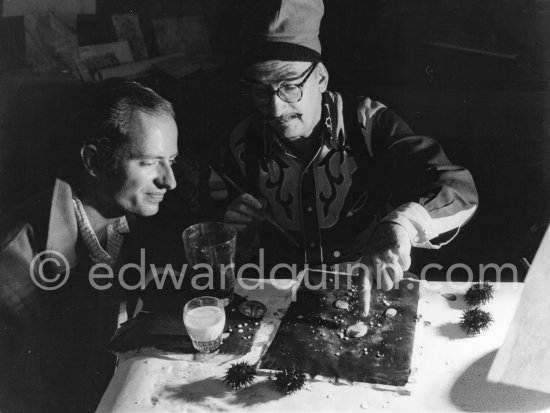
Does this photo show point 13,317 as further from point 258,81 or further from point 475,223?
point 475,223

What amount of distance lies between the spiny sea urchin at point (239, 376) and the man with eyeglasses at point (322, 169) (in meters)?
0.29

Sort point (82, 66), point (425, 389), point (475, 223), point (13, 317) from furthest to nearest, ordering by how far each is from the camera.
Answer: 1. point (475, 223)
2. point (82, 66)
3. point (13, 317)
4. point (425, 389)

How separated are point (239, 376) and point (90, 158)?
62cm

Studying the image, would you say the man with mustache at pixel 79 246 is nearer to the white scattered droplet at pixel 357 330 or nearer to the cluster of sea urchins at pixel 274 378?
the cluster of sea urchins at pixel 274 378

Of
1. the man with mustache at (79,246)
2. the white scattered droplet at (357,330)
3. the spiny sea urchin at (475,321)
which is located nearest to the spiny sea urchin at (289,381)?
the white scattered droplet at (357,330)

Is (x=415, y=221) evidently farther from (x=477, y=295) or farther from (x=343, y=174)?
(x=343, y=174)

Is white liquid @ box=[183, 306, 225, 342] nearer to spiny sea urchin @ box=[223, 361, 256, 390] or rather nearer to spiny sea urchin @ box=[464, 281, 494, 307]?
spiny sea urchin @ box=[223, 361, 256, 390]

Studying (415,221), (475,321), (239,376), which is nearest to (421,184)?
(415,221)

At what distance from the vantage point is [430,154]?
1360mm

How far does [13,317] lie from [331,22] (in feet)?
3.43

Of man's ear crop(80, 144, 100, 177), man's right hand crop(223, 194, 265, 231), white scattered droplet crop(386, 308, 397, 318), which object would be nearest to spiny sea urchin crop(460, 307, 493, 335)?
white scattered droplet crop(386, 308, 397, 318)

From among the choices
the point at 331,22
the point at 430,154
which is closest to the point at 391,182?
the point at 430,154

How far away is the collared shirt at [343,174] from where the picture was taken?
4.49 feet

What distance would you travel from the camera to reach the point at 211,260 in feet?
3.91
